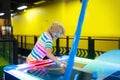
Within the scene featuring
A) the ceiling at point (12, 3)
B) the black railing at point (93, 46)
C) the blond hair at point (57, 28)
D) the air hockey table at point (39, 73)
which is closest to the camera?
the air hockey table at point (39, 73)

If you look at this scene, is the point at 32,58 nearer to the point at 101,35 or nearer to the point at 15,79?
the point at 15,79

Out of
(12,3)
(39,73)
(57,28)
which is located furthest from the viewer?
(12,3)

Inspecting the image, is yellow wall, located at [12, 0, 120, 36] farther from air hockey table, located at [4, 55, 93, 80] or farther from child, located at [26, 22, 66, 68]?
air hockey table, located at [4, 55, 93, 80]

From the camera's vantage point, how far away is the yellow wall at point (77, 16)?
7663 mm

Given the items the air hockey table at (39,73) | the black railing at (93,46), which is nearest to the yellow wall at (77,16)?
the black railing at (93,46)

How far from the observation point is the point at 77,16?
9.00 meters

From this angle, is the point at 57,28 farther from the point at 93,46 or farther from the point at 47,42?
the point at 93,46

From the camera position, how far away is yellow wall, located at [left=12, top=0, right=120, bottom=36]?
302 inches

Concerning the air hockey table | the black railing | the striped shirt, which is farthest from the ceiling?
the air hockey table

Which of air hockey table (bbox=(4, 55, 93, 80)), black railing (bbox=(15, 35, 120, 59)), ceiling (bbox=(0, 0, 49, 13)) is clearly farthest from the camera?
ceiling (bbox=(0, 0, 49, 13))

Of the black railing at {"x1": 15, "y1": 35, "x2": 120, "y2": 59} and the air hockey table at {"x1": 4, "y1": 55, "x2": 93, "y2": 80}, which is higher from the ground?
the air hockey table at {"x1": 4, "y1": 55, "x2": 93, "y2": 80}

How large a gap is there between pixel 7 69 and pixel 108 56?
0.86 metres

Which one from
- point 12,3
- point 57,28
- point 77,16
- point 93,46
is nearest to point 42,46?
point 57,28

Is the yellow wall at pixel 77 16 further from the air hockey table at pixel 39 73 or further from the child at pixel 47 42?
the air hockey table at pixel 39 73
